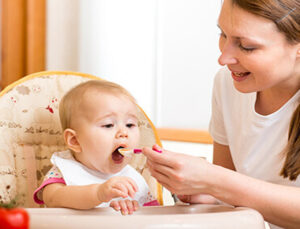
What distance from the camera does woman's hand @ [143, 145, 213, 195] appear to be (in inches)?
36.4

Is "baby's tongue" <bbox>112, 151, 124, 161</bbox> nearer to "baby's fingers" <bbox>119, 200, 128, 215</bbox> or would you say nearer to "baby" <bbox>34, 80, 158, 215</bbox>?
"baby" <bbox>34, 80, 158, 215</bbox>

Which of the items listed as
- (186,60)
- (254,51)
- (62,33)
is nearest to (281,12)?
(254,51)

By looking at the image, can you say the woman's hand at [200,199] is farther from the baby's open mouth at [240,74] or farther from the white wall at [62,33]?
the white wall at [62,33]

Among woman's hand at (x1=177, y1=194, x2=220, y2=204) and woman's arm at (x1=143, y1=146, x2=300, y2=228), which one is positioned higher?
woman's arm at (x1=143, y1=146, x2=300, y2=228)

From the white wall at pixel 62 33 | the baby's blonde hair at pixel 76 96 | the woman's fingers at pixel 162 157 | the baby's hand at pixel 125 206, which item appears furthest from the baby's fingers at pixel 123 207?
the white wall at pixel 62 33

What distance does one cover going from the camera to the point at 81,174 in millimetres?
1215

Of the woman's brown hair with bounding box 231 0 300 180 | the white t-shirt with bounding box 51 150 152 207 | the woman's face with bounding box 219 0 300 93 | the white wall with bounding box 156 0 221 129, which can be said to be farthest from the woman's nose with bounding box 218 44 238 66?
the white wall with bounding box 156 0 221 129

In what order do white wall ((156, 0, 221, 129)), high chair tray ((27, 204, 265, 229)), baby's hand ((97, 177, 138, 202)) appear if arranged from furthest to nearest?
white wall ((156, 0, 221, 129)) < baby's hand ((97, 177, 138, 202)) < high chair tray ((27, 204, 265, 229))

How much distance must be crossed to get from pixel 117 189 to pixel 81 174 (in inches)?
12.8

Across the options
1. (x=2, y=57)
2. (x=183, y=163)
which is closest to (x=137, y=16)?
(x=2, y=57)

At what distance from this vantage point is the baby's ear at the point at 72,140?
1.24 metres

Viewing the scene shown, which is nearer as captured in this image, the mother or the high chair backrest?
the mother

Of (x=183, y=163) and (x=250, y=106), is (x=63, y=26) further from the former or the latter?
(x=183, y=163)

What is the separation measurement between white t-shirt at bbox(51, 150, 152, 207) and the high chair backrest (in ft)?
0.22
